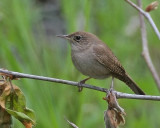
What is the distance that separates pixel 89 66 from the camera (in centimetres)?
391

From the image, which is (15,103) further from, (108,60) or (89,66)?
(108,60)

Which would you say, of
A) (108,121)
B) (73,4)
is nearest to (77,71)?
(73,4)

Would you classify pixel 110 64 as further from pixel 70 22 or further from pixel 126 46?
pixel 126 46

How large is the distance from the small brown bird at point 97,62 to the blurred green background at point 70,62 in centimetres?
16

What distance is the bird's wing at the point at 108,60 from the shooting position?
4.00m

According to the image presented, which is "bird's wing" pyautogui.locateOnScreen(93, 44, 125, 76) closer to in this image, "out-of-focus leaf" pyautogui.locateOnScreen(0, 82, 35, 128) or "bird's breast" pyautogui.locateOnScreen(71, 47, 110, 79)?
"bird's breast" pyautogui.locateOnScreen(71, 47, 110, 79)

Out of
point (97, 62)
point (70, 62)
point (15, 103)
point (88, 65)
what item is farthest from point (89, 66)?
point (15, 103)

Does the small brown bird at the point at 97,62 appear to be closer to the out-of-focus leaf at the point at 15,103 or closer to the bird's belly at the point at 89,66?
the bird's belly at the point at 89,66

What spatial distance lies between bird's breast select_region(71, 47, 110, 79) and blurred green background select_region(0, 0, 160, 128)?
0.16 m

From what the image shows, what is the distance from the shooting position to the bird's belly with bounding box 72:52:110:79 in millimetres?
3867

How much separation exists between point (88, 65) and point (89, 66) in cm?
1

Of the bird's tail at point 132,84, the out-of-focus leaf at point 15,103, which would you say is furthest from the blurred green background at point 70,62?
the out-of-focus leaf at point 15,103

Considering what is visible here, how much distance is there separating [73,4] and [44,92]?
60.3 inches

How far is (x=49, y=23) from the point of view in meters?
7.35
